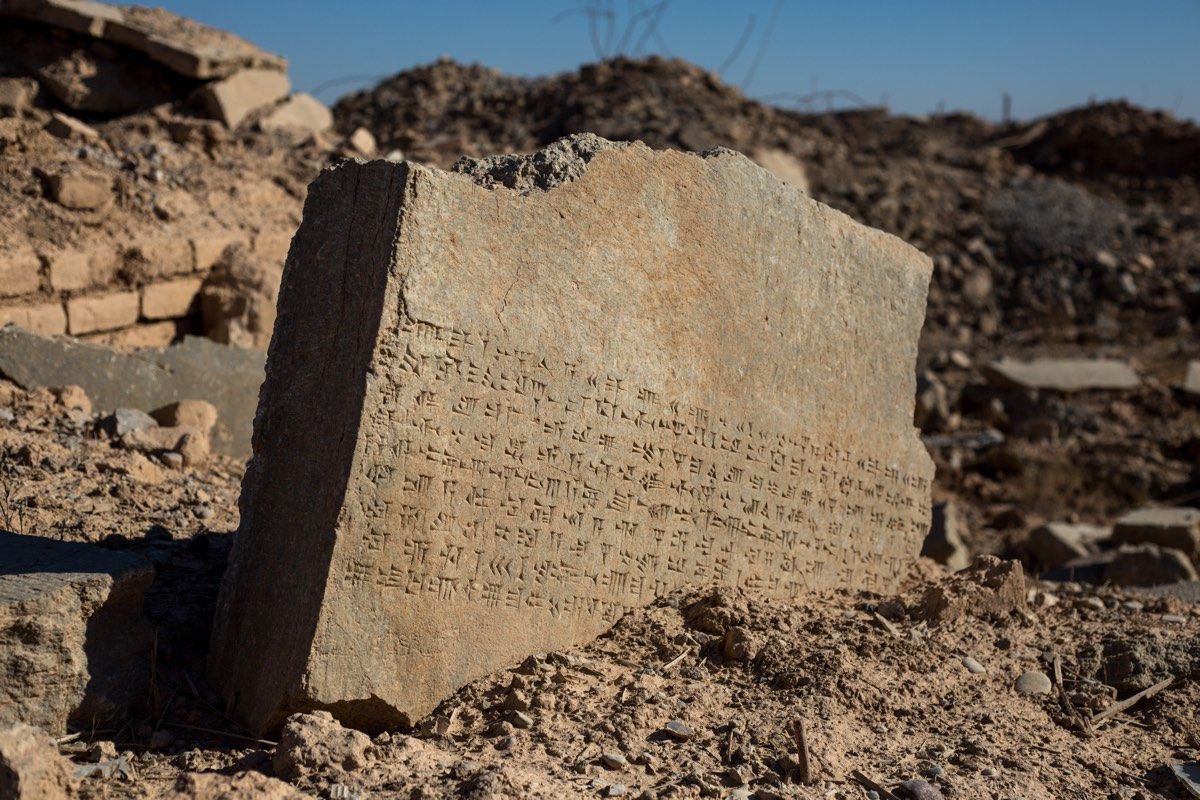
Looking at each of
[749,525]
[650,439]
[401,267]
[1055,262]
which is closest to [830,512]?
[749,525]

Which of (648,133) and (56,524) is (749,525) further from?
(648,133)

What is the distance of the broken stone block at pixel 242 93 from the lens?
8.38 metres

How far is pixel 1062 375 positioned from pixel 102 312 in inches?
296

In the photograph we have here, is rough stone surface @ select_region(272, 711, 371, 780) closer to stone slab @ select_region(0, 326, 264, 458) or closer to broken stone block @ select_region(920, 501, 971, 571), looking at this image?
stone slab @ select_region(0, 326, 264, 458)

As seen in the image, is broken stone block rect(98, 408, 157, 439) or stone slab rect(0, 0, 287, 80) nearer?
broken stone block rect(98, 408, 157, 439)

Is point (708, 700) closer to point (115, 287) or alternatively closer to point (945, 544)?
point (945, 544)

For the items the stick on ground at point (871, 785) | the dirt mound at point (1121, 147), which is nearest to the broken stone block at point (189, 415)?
the stick on ground at point (871, 785)

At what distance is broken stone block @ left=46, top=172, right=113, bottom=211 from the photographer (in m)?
6.21

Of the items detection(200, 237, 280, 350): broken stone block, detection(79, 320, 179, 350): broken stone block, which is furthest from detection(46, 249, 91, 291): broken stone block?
detection(200, 237, 280, 350): broken stone block

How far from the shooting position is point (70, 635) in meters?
2.92

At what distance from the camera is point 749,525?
377 cm

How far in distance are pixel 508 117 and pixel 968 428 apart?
4816mm

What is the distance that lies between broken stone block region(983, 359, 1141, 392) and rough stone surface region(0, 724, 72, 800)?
8.60 metres

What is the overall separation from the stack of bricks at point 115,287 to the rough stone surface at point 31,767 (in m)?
3.43
